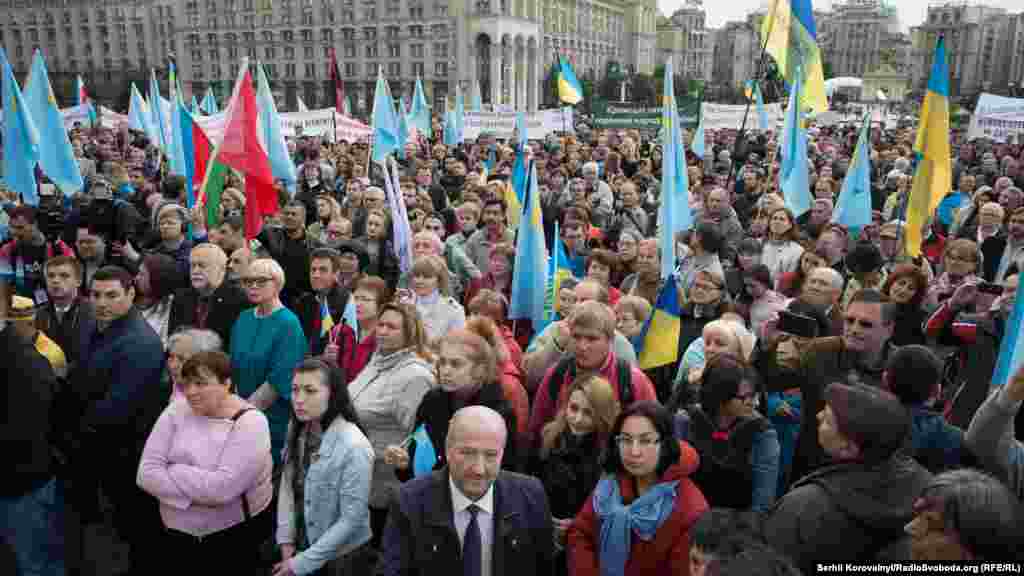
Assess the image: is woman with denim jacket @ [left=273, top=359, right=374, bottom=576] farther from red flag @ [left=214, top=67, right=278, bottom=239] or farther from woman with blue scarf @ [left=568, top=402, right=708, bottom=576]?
red flag @ [left=214, top=67, right=278, bottom=239]

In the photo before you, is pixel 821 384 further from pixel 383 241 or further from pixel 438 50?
pixel 438 50

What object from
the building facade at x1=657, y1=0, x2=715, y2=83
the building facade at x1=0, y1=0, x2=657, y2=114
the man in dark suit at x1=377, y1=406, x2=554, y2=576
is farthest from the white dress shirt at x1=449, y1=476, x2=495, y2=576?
the building facade at x1=657, y1=0, x2=715, y2=83

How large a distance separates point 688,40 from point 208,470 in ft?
401

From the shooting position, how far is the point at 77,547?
386 cm

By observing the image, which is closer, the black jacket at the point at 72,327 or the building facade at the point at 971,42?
the black jacket at the point at 72,327

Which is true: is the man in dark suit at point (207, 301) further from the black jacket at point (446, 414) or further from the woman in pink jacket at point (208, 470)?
the black jacket at point (446, 414)

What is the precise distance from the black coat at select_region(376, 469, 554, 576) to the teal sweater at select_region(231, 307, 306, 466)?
1683 millimetres

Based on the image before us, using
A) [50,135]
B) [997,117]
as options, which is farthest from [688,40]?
[50,135]

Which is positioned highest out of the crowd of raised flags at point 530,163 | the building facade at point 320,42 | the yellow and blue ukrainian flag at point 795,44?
the building facade at point 320,42

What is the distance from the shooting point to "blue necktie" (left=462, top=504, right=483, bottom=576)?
2.65 metres

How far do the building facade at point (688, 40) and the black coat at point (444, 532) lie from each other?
11389 centimetres

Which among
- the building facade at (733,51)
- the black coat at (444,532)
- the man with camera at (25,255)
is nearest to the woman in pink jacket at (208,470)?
the black coat at (444,532)

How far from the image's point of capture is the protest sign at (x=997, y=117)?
40.8ft

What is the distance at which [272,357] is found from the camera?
13.7ft
